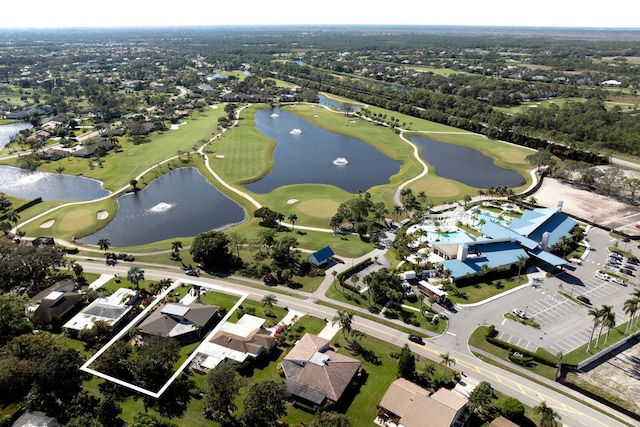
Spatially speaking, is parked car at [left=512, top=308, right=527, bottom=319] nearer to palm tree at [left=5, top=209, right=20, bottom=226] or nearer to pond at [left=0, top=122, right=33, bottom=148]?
palm tree at [left=5, top=209, right=20, bottom=226]

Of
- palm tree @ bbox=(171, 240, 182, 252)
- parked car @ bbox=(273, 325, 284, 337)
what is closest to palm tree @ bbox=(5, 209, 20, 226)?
palm tree @ bbox=(171, 240, 182, 252)

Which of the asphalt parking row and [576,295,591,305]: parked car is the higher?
[576,295,591,305]: parked car

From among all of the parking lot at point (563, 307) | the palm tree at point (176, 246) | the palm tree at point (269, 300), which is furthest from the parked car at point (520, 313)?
the palm tree at point (176, 246)

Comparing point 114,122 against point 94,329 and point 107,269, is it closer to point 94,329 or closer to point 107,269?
point 107,269

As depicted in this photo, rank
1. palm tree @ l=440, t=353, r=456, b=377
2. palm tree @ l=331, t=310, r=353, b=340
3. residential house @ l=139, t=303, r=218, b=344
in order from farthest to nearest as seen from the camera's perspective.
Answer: residential house @ l=139, t=303, r=218, b=344 → palm tree @ l=331, t=310, r=353, b=340 → palm tree @ l=440, t=353, r=456, b=377

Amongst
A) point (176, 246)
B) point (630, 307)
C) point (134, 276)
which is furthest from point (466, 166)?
point (134, 276)

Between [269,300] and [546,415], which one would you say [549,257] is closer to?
[546,415]

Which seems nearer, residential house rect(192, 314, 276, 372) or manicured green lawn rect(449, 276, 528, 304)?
residential house rect(192, 314, 276, 372)
